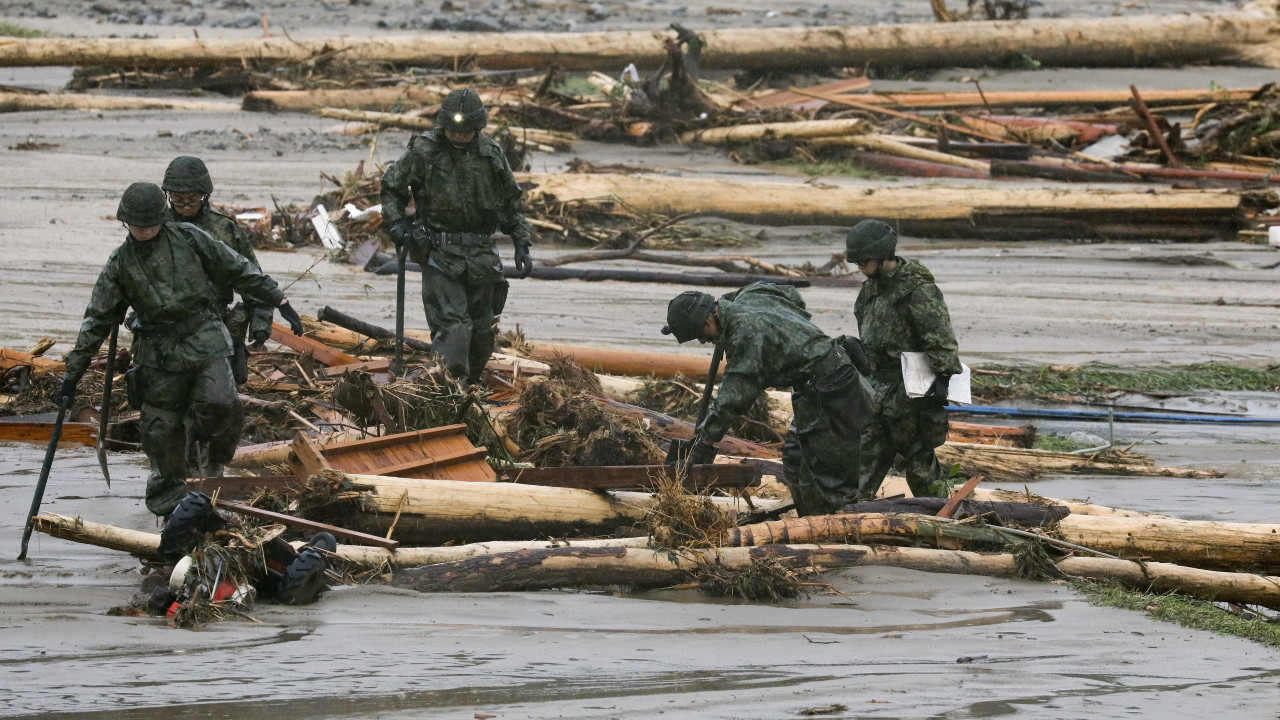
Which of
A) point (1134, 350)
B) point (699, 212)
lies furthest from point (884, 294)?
point (699, 212)

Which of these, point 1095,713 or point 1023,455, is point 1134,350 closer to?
point 1023,455

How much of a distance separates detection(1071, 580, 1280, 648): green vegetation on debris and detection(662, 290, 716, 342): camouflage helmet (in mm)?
2038

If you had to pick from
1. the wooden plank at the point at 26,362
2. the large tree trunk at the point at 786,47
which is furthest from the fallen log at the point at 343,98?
the wooden plank at the point at 26,362

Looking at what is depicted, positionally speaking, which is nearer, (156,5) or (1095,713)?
(1095,713)

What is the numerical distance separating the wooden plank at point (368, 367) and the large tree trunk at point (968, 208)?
7.33 metres

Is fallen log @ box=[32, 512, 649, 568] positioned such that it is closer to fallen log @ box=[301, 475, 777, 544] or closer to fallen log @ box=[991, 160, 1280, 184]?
fallen log @ box=[301, 475, 777, 544]

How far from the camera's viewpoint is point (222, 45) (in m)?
23.9

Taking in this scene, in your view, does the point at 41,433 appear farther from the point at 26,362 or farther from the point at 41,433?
the point at 26,362

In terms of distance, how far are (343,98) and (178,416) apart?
16386 mm

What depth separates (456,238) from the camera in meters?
9.27

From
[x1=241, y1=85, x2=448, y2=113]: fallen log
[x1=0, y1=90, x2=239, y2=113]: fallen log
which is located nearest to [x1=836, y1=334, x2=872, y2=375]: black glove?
[x1=241, y1=85, x2=448, y2=113]: fallen log

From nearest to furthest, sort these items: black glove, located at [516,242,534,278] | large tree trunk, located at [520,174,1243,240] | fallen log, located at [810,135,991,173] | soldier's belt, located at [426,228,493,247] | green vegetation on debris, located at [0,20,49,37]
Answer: soldier's belt, located at [426,228,493,247] < black glove, located at [516,242,534,278] < large tree trunk, located at [520,174,1243,240] < fallen log, located at [810,135,991,173] < green vegetation on debris, located at [0,20,49,37]

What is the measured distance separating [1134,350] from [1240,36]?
1663cm

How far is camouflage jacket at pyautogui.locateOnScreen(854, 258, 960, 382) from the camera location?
300 inches
